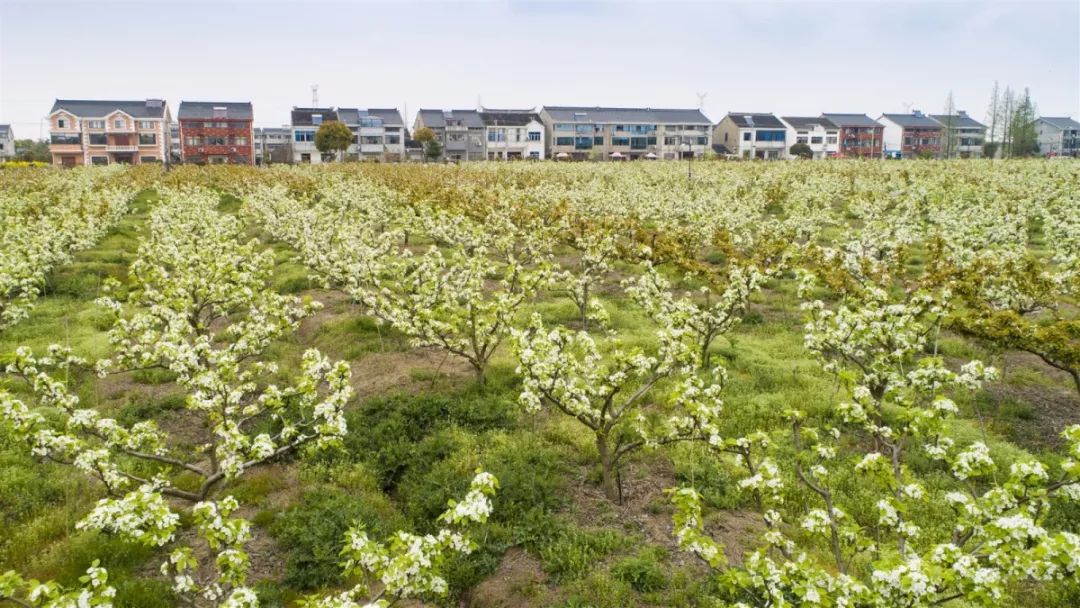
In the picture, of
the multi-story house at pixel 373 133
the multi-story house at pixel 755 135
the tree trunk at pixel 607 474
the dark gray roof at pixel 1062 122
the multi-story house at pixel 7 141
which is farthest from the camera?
the dark gray roof at pixel 1062 122

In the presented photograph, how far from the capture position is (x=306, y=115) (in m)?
121

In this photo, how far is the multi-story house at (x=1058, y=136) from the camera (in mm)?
142875

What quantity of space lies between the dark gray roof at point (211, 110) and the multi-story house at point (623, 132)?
51636 millimetres

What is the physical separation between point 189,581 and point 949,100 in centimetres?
14461

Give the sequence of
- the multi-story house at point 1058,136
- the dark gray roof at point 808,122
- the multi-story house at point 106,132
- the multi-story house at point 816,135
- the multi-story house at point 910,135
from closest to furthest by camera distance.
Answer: the multi-story house at point 106,132
the multi-story house at point 816,135
the dark gray roof at point 808,122
the multi-story house at point 910,135
the multi-story house at point 1058,136

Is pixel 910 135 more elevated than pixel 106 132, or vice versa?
pixel 910 135

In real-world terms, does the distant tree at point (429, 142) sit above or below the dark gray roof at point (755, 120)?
below

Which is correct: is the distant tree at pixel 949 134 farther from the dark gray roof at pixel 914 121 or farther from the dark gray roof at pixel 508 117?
the dark gray roof at pixel 508 117

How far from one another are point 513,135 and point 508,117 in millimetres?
3927

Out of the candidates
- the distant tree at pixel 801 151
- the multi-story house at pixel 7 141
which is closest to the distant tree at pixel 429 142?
the distant tree at pixel 801 151

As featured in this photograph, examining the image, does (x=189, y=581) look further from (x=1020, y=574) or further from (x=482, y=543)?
(x=1020, y=574)

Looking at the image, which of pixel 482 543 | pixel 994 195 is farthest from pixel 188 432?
pixel 994 195

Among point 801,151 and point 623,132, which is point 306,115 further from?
point 801,151

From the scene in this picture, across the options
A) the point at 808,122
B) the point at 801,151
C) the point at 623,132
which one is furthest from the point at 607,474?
the point at 808,122
